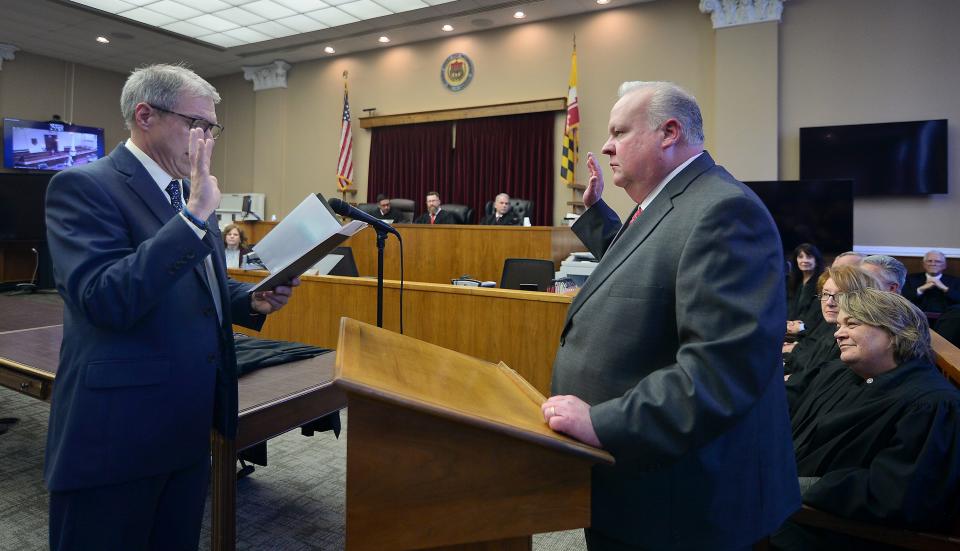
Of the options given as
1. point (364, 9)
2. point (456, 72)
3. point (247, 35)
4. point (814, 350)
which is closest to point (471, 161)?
point (456, 72)

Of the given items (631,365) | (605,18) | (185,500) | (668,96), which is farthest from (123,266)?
(605,18)

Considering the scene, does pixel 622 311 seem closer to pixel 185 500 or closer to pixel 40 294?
pixel 185 500

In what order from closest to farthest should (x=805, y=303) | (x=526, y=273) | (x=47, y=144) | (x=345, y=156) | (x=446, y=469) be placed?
Answer: (x=446, y=469) → (x=805, y=303) → (x=526, y=273) → (x=345, y=156) → (x=47, y=144)

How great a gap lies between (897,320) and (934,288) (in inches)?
178

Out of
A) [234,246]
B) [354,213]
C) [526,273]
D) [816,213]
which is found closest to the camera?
[354,213]

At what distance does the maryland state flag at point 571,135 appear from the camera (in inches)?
296

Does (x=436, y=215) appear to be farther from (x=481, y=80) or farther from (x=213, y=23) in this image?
(x=213, y=23)

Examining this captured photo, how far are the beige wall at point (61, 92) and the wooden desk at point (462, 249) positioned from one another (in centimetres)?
817

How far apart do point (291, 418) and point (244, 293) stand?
45 centimetres

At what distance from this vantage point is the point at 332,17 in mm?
8109

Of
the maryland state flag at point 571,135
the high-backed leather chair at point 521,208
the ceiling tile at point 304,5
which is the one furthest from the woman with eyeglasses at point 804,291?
the ceiling tile at point 304,5

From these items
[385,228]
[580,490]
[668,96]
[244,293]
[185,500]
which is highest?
[668,96]

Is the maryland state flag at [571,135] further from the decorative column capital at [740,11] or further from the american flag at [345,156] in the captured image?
the american flag at [345,156]

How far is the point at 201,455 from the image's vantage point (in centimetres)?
137
